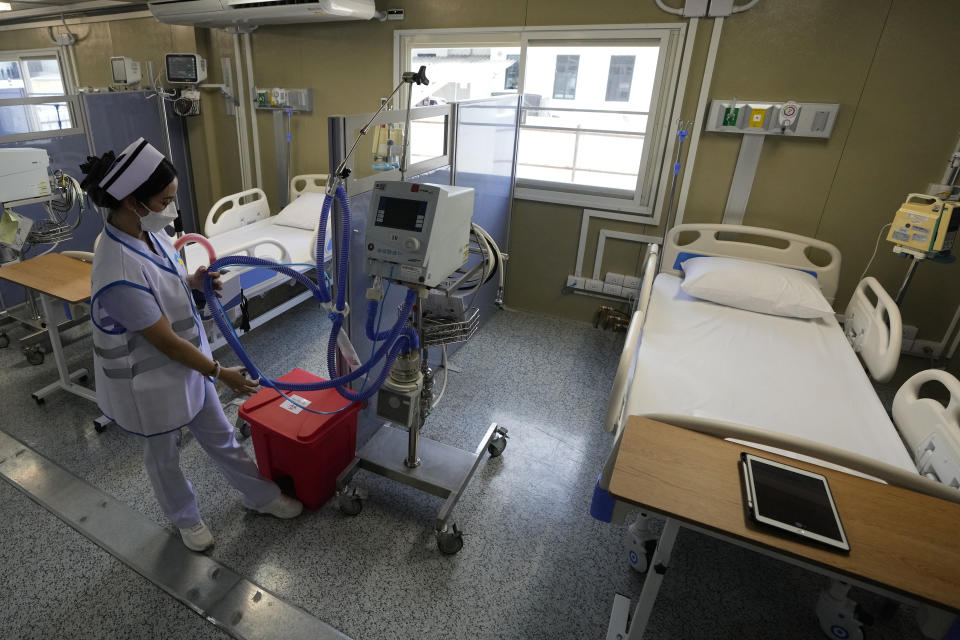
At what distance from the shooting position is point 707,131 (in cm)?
311

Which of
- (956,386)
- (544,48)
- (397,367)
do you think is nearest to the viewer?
(956,386)

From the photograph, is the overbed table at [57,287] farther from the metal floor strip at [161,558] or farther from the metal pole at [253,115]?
the metal pole at [253,115]

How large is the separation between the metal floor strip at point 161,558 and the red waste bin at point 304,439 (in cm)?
38

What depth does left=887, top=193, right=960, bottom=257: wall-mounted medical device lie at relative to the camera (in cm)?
239

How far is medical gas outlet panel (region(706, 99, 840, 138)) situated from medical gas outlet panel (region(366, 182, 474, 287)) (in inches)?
83.4

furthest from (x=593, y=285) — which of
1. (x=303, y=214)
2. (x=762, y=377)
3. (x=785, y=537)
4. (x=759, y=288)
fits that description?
(x=785, y=537)

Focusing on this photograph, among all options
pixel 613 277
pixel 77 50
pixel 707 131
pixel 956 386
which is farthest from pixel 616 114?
pixel 77 50

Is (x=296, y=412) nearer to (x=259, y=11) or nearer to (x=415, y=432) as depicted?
(x=415, y=432)

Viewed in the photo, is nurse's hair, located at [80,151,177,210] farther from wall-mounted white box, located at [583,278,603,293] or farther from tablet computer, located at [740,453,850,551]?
wall-mounted white box, located at [583,278,603,293]

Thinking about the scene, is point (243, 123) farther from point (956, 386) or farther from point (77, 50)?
point (956, 386)

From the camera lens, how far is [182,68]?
4090 millimetres

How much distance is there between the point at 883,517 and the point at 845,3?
2.78 meters

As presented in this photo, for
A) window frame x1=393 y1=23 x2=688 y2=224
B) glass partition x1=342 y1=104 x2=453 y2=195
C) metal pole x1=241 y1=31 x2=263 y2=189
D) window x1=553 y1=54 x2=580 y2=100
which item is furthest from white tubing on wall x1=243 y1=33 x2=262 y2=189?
window x1=553 y1=54 x2=580 y2=100

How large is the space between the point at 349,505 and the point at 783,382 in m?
1.83
